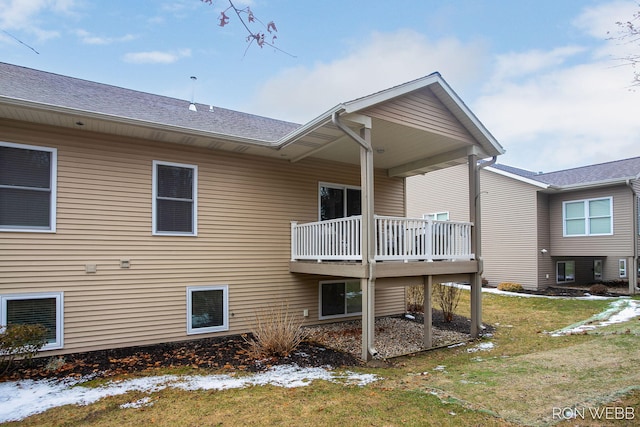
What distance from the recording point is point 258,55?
12.0ft

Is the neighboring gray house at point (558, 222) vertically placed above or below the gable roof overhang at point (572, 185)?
below

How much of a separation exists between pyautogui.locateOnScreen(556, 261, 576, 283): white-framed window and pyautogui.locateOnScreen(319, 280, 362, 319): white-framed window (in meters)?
11.6

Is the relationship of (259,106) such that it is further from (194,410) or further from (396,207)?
(194,410)

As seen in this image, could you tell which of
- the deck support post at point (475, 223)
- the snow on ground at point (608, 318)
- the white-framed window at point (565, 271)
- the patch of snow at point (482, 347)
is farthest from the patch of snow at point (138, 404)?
the white-framed window at point (565, 271)

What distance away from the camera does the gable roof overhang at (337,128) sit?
642cm

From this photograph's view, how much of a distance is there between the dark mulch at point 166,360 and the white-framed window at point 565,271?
563 inches

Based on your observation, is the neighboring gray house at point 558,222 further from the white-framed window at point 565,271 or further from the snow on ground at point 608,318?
the snow on ground at point 608,318

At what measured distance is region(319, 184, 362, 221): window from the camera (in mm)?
9883

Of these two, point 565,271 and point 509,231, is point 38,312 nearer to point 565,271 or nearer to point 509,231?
point 509,231

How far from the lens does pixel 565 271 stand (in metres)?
17.3

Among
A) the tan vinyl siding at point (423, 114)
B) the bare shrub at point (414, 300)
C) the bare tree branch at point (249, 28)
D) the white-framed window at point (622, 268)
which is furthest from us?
the white-framed window at point (622, 268)

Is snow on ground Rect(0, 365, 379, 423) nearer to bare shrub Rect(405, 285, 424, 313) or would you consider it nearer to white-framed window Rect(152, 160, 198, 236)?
white-framed window Rect(152, 160, 198, 236)

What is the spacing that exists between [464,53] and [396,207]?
4.49 metres

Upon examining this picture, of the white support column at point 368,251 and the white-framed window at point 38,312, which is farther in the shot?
the white support column at point 368,251
